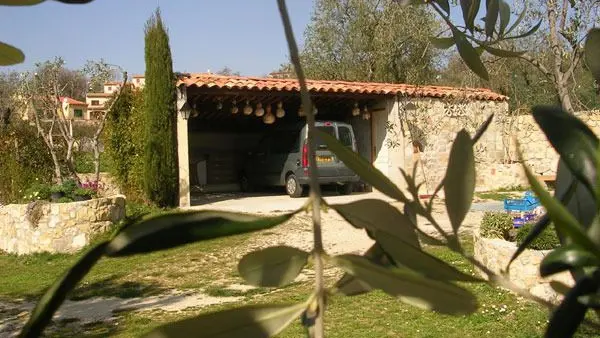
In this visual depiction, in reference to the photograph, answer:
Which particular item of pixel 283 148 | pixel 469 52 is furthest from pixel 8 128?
pixel 469 52

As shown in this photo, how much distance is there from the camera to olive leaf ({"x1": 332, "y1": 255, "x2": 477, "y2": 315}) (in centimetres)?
33

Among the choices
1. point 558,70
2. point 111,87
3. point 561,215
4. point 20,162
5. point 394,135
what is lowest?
point 20,162

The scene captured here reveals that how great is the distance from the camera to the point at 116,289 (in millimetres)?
6113

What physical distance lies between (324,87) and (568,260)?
36.4 ft

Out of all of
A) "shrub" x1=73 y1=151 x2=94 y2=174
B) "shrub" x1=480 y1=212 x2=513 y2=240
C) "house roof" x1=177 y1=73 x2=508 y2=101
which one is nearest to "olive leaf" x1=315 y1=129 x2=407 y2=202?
"shrub" x1=480 y1=212 x2=513 y2=240

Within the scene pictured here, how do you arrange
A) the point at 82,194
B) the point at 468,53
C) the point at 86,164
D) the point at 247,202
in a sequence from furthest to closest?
the point at 86,164 < the point at 247,202 < the point at 82,194 < the point at 468,53

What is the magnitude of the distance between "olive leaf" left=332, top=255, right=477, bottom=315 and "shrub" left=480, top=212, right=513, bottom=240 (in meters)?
6.02

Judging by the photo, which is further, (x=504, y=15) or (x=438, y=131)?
(x=438, y=131)

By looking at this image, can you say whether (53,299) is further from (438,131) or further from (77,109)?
(77,109)

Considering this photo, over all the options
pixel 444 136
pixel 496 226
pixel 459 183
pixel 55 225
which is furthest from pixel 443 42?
pixel 444 136

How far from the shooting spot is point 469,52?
83 centimetres

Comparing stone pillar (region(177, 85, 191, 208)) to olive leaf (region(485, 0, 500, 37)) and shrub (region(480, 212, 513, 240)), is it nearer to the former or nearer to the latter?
shrub (region(480, 212, 513, 240))

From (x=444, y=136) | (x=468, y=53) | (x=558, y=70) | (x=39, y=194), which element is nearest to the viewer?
(x=468, y=53)

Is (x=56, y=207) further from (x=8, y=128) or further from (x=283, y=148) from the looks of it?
(x=283, y=148)
